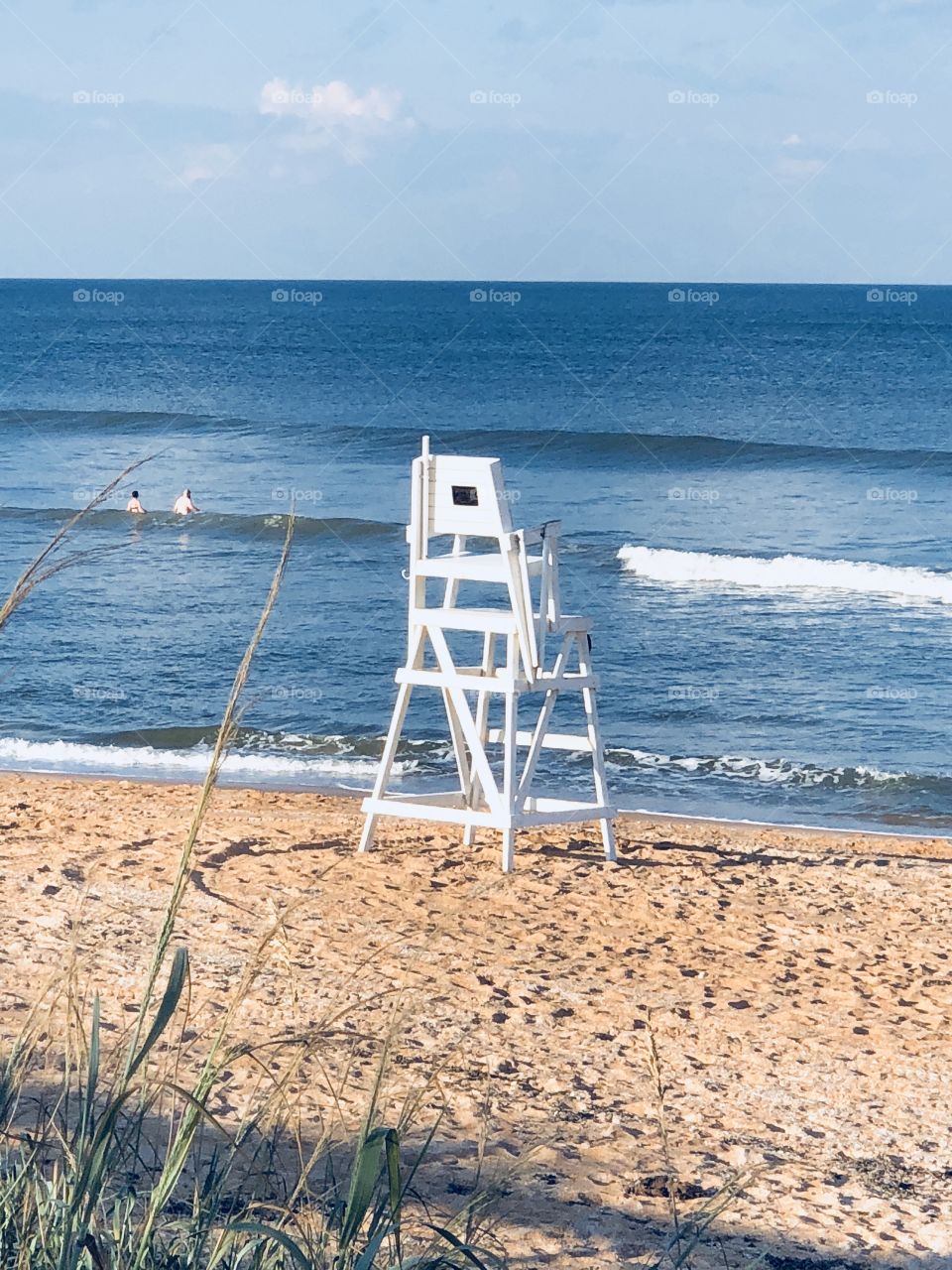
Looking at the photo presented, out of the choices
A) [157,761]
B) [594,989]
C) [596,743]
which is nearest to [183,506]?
[157,761]

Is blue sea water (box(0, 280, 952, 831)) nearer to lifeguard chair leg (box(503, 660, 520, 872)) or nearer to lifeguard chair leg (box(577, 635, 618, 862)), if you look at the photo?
lifeguard chair leg (box(577, 635, 618, 862))

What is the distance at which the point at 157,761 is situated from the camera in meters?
11.6

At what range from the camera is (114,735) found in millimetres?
12344

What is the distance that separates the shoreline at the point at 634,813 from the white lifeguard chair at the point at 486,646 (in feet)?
6.87

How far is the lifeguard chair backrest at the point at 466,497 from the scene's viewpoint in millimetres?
6758

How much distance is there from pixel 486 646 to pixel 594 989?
7.41 feet

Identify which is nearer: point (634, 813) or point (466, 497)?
point (466, 497)

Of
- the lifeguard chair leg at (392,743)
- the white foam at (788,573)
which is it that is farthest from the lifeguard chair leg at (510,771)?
the white foam at (788,573)

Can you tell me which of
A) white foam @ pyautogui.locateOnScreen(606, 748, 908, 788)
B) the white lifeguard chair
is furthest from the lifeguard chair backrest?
white foam @ pyautogui.locateOnScreen(606, 748, 908, 788)

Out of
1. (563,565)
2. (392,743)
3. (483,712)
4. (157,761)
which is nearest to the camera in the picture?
(392,743)

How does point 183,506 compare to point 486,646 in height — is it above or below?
above

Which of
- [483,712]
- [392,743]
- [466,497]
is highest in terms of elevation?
[466,497]

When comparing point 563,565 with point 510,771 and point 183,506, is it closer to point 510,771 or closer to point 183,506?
point 183,506

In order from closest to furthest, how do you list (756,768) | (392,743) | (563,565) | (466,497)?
(466,497), (392,743), (756,768), (563,565)
